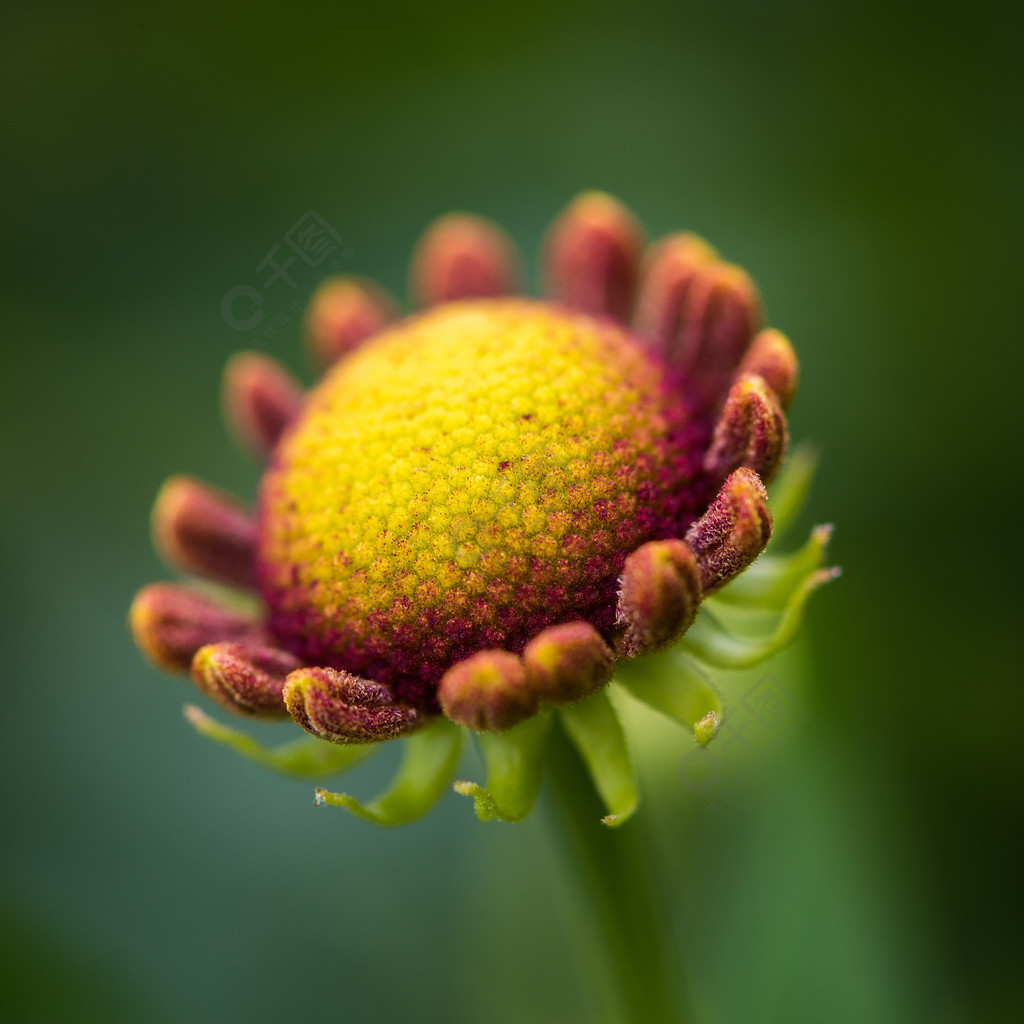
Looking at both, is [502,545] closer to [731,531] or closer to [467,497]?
[467,497]

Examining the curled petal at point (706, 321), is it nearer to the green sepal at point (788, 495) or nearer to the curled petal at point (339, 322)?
the green sepal at point (788, 495)

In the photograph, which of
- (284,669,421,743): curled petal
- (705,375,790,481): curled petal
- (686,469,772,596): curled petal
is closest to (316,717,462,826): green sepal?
(284,669,421,743): curled petal

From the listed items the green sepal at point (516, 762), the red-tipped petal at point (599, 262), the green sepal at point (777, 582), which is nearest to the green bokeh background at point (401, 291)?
the green sepal at point (777, 582)

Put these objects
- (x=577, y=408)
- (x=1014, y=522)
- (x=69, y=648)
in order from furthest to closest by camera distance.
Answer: (x=69, y=648), (x=1014, y=522), (x=577, y=408)

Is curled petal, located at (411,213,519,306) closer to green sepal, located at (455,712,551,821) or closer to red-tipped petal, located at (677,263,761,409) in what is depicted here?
red-tipped petal, located at (677,263,761,409)

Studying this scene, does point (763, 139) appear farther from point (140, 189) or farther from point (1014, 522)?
point (140, 189)

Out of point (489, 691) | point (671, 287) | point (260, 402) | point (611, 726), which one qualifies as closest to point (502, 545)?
point (489, 691)

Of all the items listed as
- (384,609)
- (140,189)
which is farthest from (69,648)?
(384,609)
